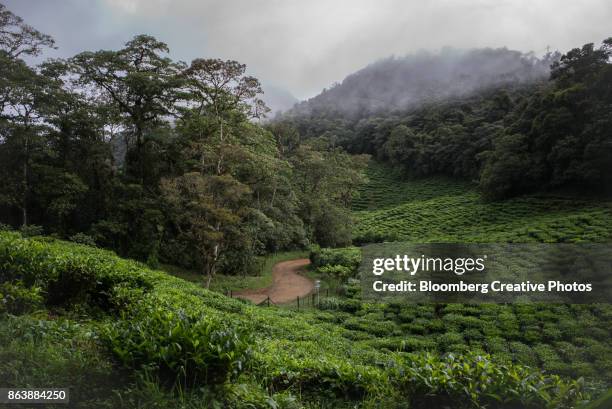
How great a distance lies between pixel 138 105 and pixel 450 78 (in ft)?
313

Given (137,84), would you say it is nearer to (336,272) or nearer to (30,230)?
(30,230)

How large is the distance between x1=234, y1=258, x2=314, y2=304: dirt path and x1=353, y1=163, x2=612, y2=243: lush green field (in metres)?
7.94

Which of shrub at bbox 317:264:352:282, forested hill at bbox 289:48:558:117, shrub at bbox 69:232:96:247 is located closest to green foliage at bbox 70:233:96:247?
shrub at bbox 69:232:96:247

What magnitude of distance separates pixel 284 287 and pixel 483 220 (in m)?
17.5

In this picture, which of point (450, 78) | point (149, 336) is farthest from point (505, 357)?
point (450, 78)

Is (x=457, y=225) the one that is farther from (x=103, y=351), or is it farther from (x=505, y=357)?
(x=103, y=351)

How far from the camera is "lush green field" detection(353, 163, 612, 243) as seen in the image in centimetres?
1945

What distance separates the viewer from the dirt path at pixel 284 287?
1713cm

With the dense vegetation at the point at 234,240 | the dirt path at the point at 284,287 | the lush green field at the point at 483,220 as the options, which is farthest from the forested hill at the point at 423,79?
the dirt path at the point at 284,287

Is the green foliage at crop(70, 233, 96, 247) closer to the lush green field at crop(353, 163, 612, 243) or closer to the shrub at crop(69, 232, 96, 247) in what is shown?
the shrub at crop(69, 232, 96, 247)

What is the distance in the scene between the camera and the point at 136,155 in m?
19.3

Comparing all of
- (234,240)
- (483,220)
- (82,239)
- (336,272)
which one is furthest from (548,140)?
(82,239)

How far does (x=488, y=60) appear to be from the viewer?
3942 inches

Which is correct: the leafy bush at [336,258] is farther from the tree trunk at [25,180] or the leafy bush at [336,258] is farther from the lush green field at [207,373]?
the lush green field at [207,373]
